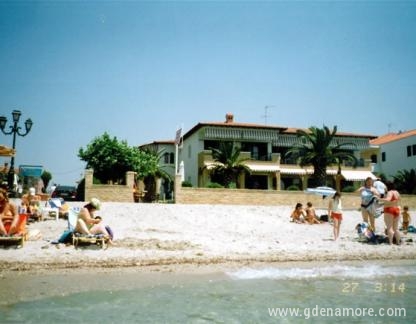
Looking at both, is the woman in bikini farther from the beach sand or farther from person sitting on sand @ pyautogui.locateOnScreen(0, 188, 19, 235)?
person sitting on sand @ pyautogui.locateOnScreen(0, 188, 19, 235)

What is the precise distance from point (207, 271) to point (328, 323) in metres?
3.32

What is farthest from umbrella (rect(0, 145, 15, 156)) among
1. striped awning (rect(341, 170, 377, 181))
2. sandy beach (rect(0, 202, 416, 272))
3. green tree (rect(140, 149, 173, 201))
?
striped awning (rect(341, 170, 377, 181))

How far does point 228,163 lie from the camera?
30.7m

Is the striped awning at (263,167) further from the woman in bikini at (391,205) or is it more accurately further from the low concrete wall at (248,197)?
the woman in bikini at (391,205)

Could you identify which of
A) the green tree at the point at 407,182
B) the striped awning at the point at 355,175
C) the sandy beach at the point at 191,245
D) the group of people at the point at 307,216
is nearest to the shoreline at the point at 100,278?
the sandy beach at the point at 191,245

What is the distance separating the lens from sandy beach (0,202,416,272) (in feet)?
28.4

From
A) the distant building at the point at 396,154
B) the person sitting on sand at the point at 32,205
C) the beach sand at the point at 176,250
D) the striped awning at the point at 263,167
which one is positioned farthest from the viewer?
the distant building at the point at 396,154

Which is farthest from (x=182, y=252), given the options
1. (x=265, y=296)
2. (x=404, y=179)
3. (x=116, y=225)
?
(x=404, y=179)

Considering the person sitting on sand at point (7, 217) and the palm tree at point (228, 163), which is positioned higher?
the palm tree at point (228, 163)

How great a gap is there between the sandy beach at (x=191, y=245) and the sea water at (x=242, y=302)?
1666 mm

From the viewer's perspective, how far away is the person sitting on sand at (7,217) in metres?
9.31

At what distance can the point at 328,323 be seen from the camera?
18.0 feet

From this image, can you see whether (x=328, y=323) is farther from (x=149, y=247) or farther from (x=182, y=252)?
(x=149, y=247)

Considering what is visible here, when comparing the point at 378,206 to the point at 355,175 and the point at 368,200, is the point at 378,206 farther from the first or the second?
the point at 355,175
